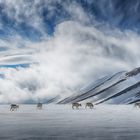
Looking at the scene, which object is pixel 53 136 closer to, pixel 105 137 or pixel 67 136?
pixel 67 136

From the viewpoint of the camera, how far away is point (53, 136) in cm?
2395

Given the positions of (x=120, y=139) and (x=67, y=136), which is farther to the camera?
(x=67, y=136)

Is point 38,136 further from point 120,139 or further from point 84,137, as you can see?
point 120,139

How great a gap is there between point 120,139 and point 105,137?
56.6 inches

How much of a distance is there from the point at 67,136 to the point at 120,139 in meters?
3.93

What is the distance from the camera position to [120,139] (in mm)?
22484

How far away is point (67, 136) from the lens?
23.9 m

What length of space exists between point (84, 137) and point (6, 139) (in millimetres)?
5484

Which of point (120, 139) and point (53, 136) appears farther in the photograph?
point (53, 136)

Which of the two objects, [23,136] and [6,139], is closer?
[6,139]

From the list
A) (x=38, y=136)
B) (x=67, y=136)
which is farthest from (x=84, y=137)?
(x=38, y=136)

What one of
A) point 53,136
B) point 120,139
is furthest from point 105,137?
point 53,136

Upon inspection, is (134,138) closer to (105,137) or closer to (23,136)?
(105,137)

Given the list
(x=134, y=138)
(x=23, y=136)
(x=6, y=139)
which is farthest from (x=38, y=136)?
(x=134, y=138)
